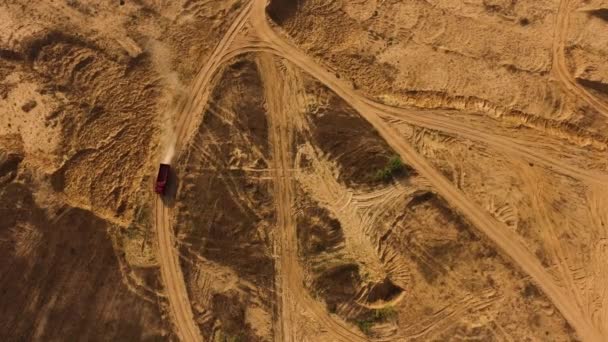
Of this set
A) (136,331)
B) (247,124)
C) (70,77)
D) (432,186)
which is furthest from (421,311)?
(70,77)

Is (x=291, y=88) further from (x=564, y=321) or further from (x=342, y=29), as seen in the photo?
(x=564, y=321)

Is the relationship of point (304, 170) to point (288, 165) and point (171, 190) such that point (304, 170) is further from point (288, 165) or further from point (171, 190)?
point (171, 190)

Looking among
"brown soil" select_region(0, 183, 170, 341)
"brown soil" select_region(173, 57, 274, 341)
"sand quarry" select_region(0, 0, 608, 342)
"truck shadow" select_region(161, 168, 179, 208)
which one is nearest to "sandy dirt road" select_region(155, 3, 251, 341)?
"sand quarry" select_region(0, 0, 608, 342)

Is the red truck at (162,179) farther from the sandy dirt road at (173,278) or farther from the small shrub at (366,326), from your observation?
the small shrub at (366,326)

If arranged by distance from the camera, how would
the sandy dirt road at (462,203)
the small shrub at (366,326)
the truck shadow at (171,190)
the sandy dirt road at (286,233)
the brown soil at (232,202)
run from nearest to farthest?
1. the sandy dirt road at (462,203)
2. the small shrub at (366,326)
3. the sandy dirt road at (286,233)
4. the brown soil at (232,202)
5. the truck shadow at (171,190)

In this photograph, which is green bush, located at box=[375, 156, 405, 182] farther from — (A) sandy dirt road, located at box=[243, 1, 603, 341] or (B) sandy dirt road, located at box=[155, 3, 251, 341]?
(B) sandy dirt road, located at box=[155, 3, 251, 341]

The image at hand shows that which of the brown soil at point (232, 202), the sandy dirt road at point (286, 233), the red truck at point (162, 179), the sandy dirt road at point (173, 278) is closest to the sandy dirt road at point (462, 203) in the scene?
the sandy dirt road at point (286, 233)
